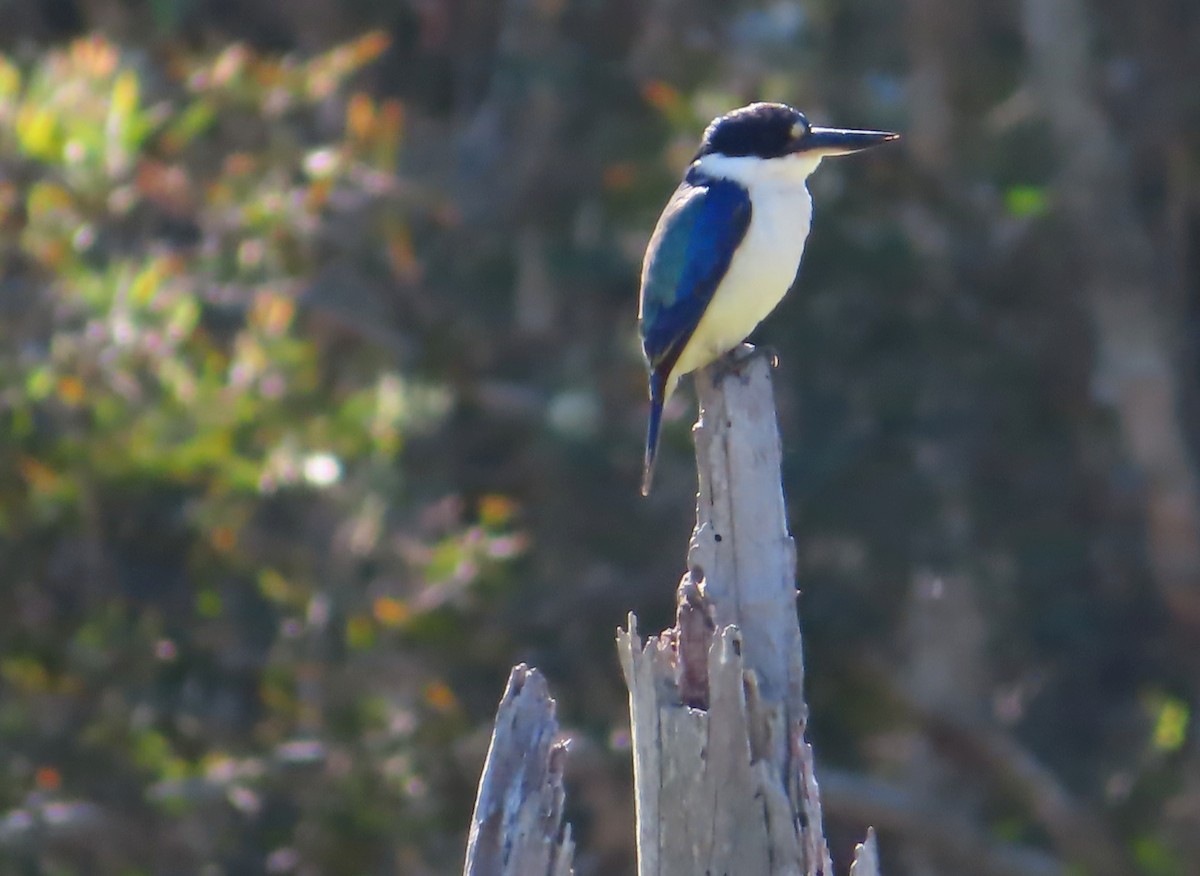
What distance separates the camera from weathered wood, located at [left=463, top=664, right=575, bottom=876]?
4.03 metres

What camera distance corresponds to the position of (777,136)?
Result: 18.9ft

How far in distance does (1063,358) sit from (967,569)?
1.46m

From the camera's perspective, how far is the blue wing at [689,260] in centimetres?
566

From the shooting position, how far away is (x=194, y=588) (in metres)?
9.05

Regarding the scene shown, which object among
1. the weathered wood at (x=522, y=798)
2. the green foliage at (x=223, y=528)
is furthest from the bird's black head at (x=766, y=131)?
the green foliage at (x=223, y=528)

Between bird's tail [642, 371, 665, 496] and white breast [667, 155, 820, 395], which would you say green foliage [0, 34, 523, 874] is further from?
white breast [667, 155, 820, 395]

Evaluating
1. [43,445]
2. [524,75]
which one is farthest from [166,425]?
[524,75]

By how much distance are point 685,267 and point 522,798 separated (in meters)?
2.05

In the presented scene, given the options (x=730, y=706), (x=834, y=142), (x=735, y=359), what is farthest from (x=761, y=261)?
(x=730, y=706)

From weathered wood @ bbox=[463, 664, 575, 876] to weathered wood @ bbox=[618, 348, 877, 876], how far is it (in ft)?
0.51

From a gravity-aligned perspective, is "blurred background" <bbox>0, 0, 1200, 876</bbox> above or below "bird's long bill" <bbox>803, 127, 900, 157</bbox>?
above

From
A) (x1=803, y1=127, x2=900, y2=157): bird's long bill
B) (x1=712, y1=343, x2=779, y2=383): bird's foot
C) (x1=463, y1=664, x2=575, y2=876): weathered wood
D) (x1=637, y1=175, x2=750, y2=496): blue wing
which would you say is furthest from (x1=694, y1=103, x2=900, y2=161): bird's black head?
(x1=463, y1=664, x2=575, y2=876): weathered wood

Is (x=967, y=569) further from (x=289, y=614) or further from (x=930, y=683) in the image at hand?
(x=289, y=614)

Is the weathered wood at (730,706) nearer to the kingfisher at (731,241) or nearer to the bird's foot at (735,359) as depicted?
the bird's foot at (735,359)
